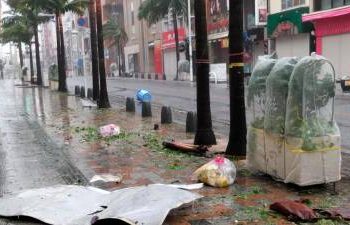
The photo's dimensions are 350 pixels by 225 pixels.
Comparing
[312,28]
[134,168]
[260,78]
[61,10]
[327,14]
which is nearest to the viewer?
[260,78]

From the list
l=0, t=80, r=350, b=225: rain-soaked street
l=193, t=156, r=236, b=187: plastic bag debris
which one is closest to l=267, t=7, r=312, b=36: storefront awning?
l=0, t=80, r=350, b=225: rain-soaked street

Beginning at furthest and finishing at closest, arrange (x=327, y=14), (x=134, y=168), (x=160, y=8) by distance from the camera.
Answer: (x=160, y=8), (x=327, y=14), (x=134, y=168)

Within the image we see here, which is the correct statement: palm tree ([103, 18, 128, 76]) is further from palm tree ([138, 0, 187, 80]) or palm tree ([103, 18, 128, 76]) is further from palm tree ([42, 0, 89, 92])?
palm tree ([42, 0, 89, 92])

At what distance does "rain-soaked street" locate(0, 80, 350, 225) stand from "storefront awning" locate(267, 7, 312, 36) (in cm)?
2173

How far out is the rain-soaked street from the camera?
6.35 m

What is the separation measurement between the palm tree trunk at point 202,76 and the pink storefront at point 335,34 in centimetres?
2181

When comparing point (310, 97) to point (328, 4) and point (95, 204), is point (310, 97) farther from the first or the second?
point (328, 4)

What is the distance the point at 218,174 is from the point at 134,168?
6.40 ft

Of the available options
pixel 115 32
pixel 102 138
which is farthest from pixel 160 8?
pixel 102 138

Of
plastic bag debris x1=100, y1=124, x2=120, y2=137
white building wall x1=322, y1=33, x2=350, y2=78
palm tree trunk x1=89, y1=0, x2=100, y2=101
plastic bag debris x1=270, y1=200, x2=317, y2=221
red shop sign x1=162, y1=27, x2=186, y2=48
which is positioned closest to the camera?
plastic bag debris x1=270, y1=200, x2=317, y2=221

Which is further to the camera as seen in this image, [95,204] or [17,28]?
[17,28]

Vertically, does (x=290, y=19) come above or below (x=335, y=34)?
above

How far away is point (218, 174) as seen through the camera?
24.6 ft

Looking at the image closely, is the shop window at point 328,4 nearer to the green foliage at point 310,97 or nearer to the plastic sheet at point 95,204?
the green foliage at point 310,97
